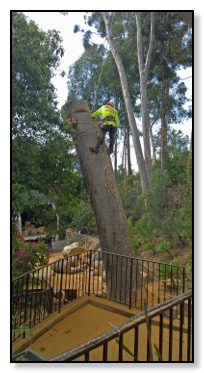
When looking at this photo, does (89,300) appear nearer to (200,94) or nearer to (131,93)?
(200,94)

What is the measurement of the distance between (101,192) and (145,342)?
1.62 metres

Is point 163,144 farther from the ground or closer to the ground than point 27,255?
farther from the ground

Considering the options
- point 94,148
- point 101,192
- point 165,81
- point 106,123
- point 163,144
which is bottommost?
point 101,192

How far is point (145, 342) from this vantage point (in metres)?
2.39

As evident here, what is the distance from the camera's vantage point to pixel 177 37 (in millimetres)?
3936

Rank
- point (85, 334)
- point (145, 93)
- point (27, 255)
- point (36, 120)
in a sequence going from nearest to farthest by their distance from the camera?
point (85, 334) → point (36, 120) → point (27, 255) → point (145, 93)

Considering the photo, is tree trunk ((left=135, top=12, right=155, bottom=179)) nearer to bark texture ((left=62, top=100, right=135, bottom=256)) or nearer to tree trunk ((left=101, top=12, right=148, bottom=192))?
tree trunk ((left=101, top=12, right=148, bottom=192))

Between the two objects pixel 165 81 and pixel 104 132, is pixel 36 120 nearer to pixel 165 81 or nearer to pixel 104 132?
pixel 104 132

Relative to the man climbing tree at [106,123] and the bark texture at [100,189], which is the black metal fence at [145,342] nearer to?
the bark texture at [100,189]

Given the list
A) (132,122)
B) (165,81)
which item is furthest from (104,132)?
(132,122)

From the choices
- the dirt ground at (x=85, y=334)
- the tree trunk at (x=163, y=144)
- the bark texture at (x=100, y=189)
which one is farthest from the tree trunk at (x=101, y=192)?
the tree trunk at (x=163, y=144)

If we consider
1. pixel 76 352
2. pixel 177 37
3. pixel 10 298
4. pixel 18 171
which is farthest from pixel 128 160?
pixel 76 352

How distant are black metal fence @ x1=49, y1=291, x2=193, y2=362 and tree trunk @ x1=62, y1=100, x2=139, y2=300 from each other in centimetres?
90
